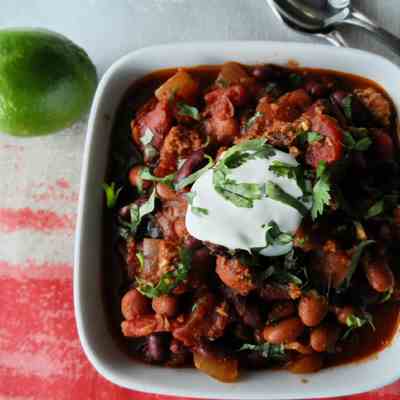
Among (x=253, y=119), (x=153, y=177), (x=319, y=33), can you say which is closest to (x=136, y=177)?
(x=153, y=177)

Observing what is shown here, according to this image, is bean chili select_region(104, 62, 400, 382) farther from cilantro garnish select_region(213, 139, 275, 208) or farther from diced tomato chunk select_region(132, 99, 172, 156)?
cilantro garnish select_region(213, 139, 275, 208)

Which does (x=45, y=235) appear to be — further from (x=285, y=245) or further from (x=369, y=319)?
(x=369, y=319)

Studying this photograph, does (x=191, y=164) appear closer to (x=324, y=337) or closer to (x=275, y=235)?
(x=275, y=235)

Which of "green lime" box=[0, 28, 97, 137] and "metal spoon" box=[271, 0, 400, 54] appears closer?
"green lime" box=[0, 28, 97, 137]

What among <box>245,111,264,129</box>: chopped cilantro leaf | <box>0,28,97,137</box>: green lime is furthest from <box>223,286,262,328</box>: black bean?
<box>0,28,97,137</box>: green lime

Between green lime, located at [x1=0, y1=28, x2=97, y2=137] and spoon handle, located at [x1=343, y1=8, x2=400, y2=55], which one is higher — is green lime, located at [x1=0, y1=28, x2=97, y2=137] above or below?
below

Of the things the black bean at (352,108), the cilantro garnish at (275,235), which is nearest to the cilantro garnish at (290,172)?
the cilantro garnish at (275,235)
